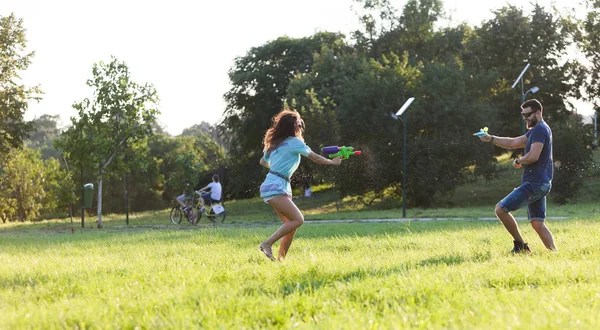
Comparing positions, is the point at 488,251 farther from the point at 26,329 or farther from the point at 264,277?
the point at 26,329

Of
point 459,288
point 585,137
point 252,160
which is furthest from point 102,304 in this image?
point 252,160

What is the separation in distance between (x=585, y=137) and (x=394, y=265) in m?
32.9

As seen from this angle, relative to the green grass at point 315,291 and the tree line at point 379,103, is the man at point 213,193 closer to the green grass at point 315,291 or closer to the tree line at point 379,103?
the tree line at point 379,103

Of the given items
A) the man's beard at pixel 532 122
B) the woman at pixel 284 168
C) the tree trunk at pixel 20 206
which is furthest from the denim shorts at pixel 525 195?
the tree trunk at pixel 20 206

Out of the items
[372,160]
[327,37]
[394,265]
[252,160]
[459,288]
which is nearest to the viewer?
[459,288]

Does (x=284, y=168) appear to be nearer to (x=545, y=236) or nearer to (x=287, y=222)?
(x=287, y=222)

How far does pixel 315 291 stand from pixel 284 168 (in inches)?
124

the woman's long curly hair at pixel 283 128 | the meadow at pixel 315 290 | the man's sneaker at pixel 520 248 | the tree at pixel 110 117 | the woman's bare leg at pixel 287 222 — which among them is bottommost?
the meadow at pixel 315 290

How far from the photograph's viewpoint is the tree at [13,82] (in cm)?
3491

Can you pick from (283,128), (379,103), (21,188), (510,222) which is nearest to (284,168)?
(283,128)

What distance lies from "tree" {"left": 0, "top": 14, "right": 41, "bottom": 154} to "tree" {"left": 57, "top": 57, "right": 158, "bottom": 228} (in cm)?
877

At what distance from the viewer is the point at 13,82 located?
3566 centimetres

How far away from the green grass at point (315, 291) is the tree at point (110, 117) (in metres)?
19.0

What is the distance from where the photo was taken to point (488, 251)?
871 cm
